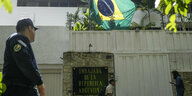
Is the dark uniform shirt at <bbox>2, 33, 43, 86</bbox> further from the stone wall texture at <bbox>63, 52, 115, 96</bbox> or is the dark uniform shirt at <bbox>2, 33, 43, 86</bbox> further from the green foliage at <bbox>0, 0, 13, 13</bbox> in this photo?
the stone wall texture at <bbox>63, 52, 115, 96</bbox>

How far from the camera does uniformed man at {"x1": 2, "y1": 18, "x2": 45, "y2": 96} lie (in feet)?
7.27

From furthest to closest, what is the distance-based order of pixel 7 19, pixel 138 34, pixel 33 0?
pixel 33 0
pixel 7 19
pixel 138 34

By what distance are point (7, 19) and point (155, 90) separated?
16.4m

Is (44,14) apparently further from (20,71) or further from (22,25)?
(20,71)

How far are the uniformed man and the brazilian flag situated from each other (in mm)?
8528

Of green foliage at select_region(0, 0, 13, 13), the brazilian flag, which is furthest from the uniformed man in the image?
the brazilian flag

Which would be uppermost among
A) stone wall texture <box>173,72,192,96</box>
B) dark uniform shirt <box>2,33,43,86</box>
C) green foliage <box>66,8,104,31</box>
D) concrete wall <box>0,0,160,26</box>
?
concrete wall <box>0,0,160,26</box>

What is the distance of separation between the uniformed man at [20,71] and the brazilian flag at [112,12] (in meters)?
8.53

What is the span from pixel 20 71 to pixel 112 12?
9121 mm

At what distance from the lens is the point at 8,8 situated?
1.34 meters

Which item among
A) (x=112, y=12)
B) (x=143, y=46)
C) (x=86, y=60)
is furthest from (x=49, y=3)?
(x=143, y=46)

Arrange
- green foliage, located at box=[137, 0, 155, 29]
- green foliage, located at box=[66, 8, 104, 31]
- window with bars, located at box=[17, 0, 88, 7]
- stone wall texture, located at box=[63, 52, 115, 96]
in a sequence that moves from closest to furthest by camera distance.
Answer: stone wall texture, located at box=[63, 52, 115, 96] → green foliage, located at box=[66, 8, 104, 31] → green foliage, located at box=[137, 0, 155, 29] → window with bars, located at box=[17, 0, 88, 7]

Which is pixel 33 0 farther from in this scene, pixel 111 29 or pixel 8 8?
pixel 8 8

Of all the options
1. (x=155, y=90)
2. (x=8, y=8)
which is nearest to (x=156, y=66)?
(x=155, y=90)
